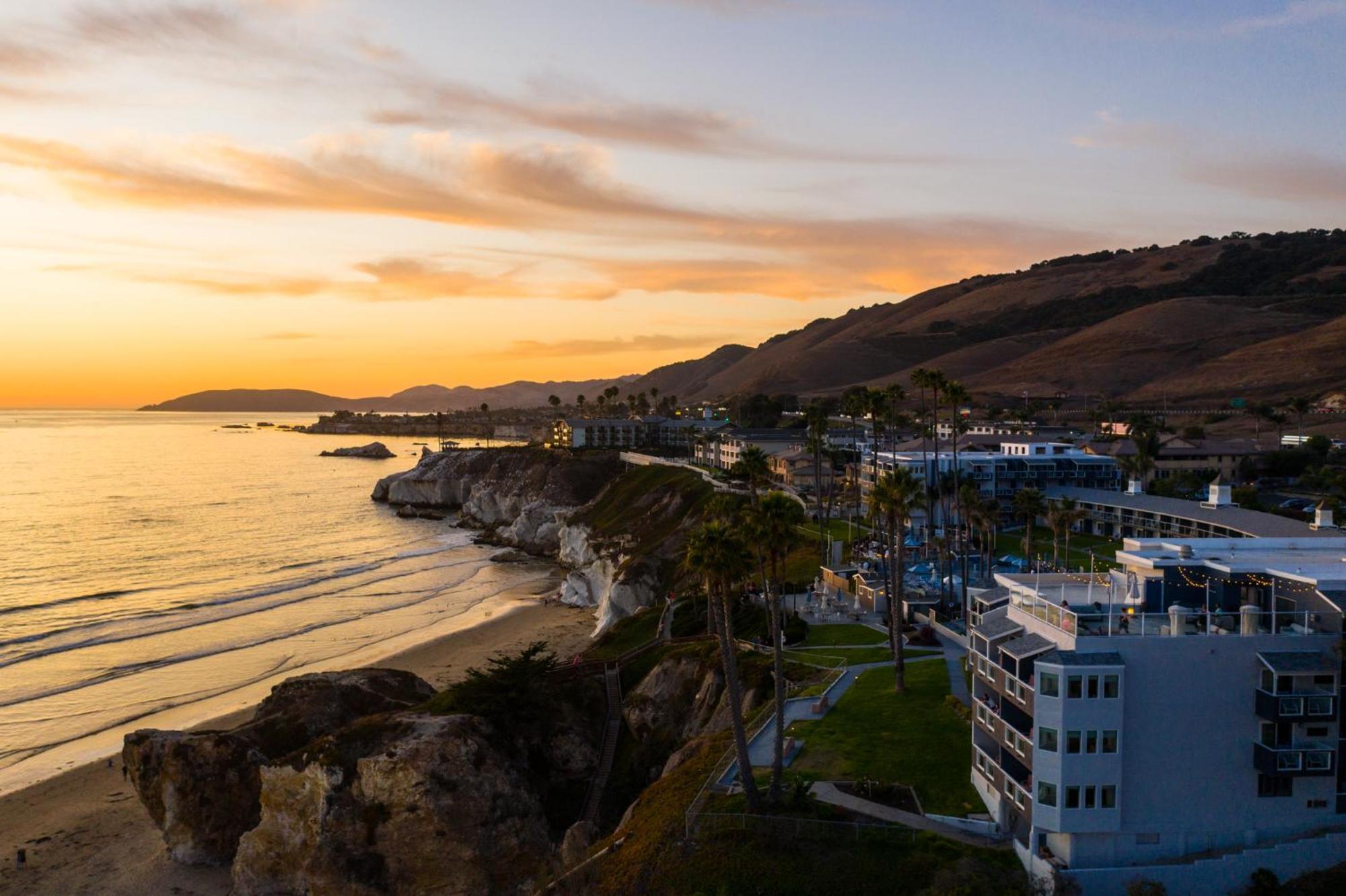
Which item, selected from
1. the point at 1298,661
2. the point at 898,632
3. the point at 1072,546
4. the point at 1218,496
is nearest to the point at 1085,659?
the point at 1298,661

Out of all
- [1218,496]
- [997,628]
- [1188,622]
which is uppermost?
[1218,496]

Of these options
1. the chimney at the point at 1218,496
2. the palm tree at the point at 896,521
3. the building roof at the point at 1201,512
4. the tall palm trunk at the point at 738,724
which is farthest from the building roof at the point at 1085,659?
the chimney at the point at 1218,496

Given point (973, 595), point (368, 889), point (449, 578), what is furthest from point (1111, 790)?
point (449, 578)

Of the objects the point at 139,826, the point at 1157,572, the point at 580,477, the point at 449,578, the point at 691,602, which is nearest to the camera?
the point at 1157,572

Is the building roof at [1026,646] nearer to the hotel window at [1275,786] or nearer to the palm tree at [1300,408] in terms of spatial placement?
the hotel window at [1275,786]

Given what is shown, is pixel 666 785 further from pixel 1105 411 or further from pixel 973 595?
pixel 1105 411

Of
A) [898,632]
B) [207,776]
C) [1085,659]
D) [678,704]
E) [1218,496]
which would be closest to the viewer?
[1085,659]

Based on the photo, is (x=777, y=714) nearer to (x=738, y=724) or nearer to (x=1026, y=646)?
(x=738, y=724)

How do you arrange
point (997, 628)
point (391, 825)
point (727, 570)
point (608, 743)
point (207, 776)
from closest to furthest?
point (727, 570), point (997, 628), point (391, 825), point (207, 776), point (608, 743)
